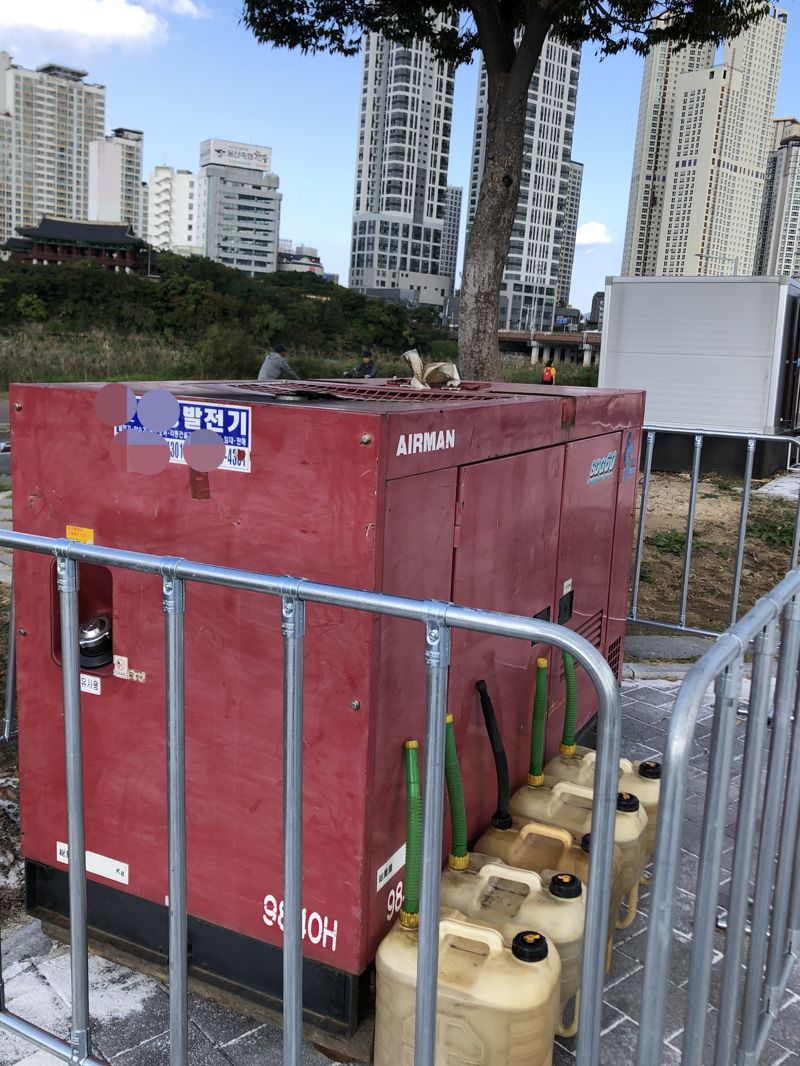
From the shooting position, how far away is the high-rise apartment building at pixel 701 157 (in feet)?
374

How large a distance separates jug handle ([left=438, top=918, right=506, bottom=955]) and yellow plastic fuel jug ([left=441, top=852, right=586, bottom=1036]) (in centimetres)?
8

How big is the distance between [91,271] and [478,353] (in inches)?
1888

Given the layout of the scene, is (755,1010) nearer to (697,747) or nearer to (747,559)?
(697,747)

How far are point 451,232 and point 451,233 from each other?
0.87m

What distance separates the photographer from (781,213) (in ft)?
422

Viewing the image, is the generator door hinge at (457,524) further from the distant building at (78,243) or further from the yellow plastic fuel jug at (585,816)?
the distant building at (78,243)

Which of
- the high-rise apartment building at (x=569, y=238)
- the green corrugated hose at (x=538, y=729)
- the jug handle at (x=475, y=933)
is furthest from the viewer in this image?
the high-rise apartment building at (x=569, y=238)

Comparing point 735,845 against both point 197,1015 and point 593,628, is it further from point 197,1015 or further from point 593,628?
point 593,628

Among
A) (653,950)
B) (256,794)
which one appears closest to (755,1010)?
(653,950)

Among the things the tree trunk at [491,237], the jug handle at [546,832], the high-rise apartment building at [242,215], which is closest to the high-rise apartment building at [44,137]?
the high-rise apartment building at [242,215]

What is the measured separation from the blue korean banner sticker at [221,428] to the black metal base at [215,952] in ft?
4.15

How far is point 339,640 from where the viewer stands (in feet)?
7.15

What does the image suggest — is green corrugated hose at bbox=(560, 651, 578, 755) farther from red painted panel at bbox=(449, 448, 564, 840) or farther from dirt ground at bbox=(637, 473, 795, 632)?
dirt ground at bbox=(637, 473, 795, 632)

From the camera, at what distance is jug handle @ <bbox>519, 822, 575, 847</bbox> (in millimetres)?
2787
